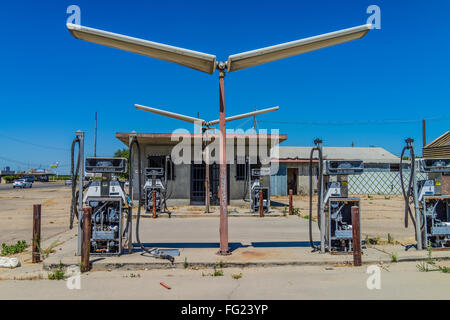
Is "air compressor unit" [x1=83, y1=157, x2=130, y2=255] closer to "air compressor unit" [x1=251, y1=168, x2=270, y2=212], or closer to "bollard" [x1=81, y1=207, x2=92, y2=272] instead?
"bollard" [x1=81, y1=207, x2=92, y2=272]

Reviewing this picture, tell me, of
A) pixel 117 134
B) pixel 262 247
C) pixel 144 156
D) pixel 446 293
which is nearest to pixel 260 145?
pixel 144 156

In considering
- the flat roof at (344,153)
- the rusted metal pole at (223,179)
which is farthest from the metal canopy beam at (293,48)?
the flat roof at (344,153)

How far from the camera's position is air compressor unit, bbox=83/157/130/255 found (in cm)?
661

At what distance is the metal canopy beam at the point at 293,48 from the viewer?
6.30 meters

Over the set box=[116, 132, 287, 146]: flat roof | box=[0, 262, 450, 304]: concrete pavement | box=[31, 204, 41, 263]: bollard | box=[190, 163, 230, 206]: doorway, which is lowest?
box=[0, 262, 450, 304]: concrete pavement

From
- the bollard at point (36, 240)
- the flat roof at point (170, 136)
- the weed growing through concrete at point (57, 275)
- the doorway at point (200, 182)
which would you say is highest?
the flat roof at point (170, 136)

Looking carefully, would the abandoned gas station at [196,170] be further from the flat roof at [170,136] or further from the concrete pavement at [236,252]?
the concrete pavement at [236,252]

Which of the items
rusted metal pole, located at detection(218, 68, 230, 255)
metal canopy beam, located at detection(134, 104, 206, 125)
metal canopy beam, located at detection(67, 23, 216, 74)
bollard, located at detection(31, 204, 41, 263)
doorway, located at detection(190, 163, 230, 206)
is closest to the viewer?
metal canopy beam, located at detection(67, 23, 216, 74)

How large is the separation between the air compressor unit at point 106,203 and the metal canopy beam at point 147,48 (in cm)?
208

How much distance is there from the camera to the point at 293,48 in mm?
6523

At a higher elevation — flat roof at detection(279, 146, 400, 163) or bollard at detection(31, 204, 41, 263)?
flat roof at detection(279, 146, 400, 163)

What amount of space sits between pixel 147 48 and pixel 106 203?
3012 millimetres

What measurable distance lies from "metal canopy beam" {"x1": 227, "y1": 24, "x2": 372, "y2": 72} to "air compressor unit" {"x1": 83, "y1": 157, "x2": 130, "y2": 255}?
115 inches

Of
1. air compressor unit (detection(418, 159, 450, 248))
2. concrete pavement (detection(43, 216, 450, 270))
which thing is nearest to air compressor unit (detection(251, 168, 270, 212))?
concrete pavement (detection(43, 216, 450, 270))
